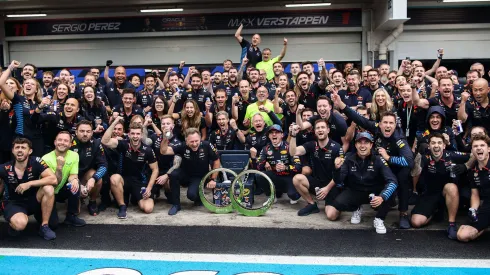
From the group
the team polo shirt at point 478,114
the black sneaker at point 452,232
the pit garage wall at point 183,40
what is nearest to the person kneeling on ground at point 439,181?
the black sneaker at point 452,232

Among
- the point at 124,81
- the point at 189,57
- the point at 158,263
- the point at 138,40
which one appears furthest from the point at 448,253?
the point at 138,40

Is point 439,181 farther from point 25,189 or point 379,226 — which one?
point 25,189

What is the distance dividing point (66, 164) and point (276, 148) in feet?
9.37

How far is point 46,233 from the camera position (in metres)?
5.54

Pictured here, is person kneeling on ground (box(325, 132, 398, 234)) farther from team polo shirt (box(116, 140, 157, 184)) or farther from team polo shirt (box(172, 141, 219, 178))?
team polo shirt (box(116, 140, 157, 184))

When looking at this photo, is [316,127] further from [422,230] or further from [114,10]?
[114,10]

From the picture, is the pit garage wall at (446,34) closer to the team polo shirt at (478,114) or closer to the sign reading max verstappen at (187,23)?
the sign reading max verstappen at (187,23)

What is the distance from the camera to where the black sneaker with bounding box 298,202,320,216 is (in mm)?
6406

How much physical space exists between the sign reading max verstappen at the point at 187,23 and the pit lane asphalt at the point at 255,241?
30.5ft

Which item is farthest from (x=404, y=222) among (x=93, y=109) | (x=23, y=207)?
(x=93, y=109)

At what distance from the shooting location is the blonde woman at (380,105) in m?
6.46

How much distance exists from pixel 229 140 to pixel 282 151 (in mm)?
1056

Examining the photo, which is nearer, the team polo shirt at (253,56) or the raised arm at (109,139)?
the raised arm at (109,139)

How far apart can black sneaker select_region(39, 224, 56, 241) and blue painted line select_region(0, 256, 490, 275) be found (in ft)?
2.10
